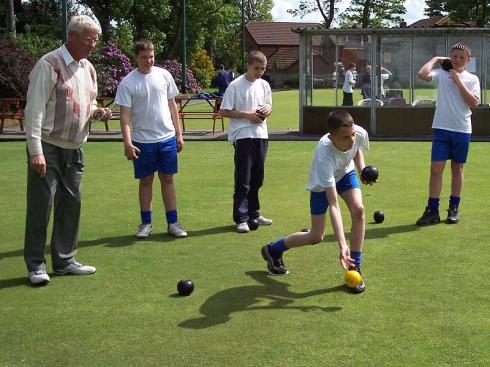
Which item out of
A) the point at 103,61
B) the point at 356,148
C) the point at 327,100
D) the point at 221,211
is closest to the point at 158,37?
the point at 103,61

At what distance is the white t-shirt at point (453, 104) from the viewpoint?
8.05 m

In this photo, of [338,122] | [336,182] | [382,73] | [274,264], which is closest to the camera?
[338,122]

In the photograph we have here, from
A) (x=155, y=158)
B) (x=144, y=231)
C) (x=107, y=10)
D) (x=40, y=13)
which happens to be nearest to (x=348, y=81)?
(x=155, y=158)

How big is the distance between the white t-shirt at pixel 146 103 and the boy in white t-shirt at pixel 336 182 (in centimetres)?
202

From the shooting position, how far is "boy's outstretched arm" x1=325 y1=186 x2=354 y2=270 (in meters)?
5.13

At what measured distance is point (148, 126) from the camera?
743 cm

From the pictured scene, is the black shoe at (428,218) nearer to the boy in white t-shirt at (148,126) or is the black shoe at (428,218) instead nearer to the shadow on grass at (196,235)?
the shadow on grass at (196,235)

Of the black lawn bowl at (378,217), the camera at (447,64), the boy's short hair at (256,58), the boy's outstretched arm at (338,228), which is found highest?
the boy's short hair at (256,58)

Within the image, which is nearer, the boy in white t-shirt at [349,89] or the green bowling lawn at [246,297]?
the green bowling lawn at [246,297]

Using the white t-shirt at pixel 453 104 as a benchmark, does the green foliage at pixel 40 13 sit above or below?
above

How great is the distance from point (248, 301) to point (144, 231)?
94.0 inches

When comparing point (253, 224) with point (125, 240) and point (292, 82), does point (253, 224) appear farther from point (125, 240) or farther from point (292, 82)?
point (292, 82)

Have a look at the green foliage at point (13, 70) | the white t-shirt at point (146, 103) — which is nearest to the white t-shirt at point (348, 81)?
the green foliage at point (13, 70)

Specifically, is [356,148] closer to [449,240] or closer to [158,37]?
[449,240]
